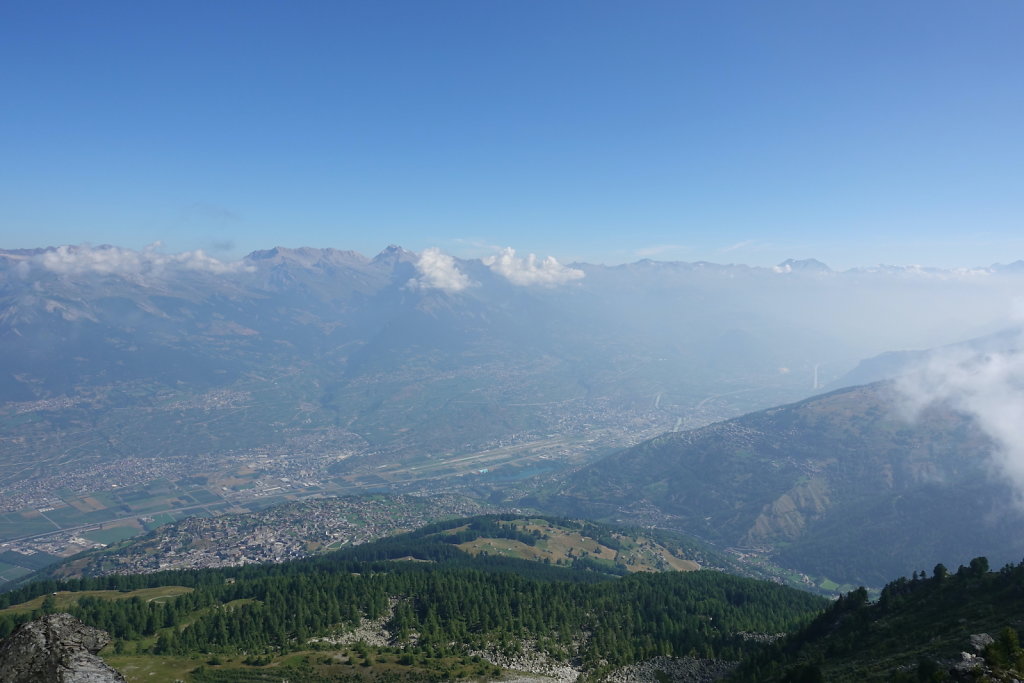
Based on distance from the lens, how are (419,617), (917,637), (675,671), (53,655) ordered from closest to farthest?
1. (53,655)
2. (917,637)
3. (675,671)
4. (419,617)

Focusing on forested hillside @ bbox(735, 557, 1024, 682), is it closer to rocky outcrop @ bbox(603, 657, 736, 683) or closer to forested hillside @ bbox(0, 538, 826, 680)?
rocky outcrop @ bbox(603, 657, 736, 683)

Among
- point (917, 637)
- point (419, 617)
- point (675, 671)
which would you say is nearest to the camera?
point (917, 637)

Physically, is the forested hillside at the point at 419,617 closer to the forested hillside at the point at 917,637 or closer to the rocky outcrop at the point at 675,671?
the rocky outcrop at the point at 675,671

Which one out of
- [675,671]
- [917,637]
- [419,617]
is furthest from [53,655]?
[917,637]

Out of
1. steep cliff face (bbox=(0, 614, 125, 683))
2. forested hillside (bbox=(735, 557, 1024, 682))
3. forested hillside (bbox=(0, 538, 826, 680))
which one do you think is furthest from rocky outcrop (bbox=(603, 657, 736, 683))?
steep cliff face (bbox=(0, 614, 125, 683))

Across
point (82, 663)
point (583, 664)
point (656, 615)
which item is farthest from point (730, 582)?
point (82, 663)

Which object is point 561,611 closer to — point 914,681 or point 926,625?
point 926,625

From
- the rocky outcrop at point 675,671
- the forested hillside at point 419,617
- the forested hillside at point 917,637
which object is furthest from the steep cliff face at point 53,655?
the rocky outcrop at point 675,671

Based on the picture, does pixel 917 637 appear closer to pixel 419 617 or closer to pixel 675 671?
pixel 675 671
